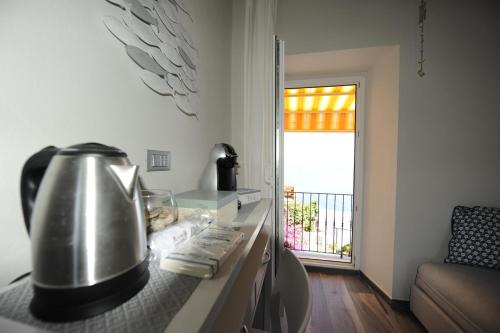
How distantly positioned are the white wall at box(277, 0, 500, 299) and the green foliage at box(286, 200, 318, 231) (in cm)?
165

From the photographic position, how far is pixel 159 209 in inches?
22.8

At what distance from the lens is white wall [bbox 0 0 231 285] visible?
38 centimetres

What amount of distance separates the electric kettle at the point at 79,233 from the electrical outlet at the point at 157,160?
44 cm

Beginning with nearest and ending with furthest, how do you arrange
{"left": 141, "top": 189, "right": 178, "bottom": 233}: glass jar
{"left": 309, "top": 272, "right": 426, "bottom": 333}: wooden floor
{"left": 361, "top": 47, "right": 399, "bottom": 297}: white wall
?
{"left": 141, "top": 189, "right": 178, "bottom": 233}: glass jar → {"left": 309, "top": 272, "right": 426, "bottom": 333}: wooden floor → {"left": 361, "top": 47, "right": 399, "bottom": 297}: white wall

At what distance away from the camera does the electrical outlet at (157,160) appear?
748 mm

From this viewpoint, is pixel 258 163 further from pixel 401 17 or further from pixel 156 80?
pixel 401 17

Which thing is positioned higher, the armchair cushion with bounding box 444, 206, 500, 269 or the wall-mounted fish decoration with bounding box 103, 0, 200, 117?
the wall-mounted fish decoration with bounding box 103, 0, 200, 117

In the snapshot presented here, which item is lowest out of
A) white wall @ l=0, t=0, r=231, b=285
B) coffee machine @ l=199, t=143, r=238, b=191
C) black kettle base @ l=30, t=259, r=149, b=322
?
black kettle base @ l=30, t=259, r=149, b=322

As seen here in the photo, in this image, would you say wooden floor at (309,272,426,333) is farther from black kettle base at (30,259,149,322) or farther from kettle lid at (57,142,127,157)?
kettle lid at (57,142,127,157)

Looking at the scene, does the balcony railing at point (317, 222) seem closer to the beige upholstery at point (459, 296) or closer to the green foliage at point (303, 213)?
the green foliage at point (303, 213)

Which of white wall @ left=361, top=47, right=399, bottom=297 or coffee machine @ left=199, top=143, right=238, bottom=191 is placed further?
white wall @ left=361, top=47, right=399, bottom=297

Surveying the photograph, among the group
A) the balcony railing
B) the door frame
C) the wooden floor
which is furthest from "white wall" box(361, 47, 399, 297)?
the balcony railing

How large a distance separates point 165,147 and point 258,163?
2.48 feet

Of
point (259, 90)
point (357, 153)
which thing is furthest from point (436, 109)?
point (259, 90)
